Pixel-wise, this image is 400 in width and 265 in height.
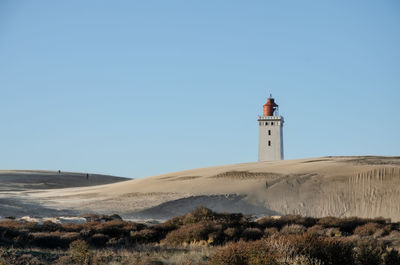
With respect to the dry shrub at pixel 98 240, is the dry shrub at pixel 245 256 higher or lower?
higher

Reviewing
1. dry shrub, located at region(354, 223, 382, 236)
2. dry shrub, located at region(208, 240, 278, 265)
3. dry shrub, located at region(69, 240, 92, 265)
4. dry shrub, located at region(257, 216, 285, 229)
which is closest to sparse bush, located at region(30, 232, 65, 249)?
dry shrub, located at region(69, 240, 92, 265)

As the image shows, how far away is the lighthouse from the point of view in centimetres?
7419

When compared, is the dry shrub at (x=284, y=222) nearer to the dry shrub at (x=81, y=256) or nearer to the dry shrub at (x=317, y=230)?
the dry shrub at (x=317, y=230)

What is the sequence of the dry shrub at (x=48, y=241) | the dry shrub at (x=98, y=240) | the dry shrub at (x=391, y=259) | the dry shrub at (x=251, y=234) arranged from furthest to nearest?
the dry shrub at (x=251, y=234), the dry shrub at (x=98, y=240), the dry shrub at (x=48, y=241), the dry shrub at (x=391, y=259)

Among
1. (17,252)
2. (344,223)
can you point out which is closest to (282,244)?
(17,252)

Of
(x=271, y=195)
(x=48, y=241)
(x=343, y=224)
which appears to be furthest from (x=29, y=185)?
(x=48, y=241)

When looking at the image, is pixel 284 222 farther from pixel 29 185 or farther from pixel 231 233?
pixel 29 185

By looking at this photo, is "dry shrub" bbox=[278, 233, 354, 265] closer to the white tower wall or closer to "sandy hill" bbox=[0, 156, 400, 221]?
"sandy hill" bbox=[0, 156, 400, 221]

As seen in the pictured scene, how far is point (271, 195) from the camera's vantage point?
38469 millimetres

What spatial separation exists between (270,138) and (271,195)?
123 feet

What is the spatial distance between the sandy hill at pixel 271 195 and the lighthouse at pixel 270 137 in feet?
96.4

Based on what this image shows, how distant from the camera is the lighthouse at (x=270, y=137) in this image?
74.2 meters

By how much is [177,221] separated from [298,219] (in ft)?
18.5

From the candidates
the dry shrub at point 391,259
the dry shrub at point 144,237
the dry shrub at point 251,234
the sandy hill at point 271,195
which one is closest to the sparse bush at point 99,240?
the dry shrub at point 144,237
